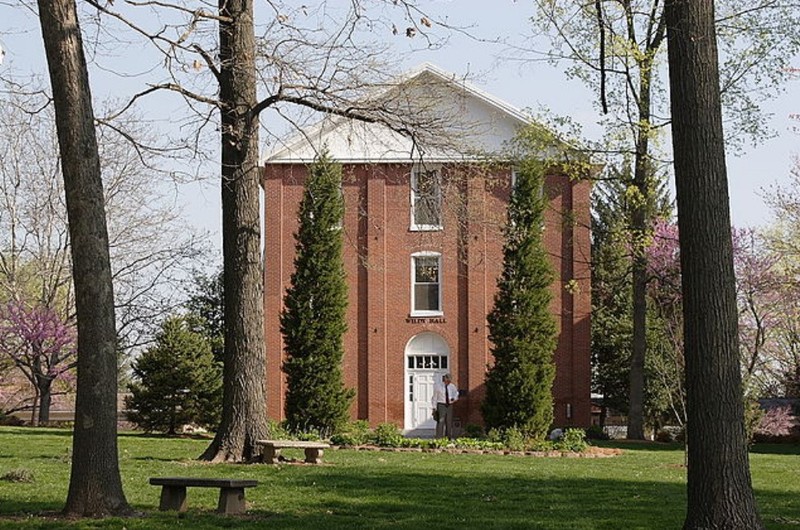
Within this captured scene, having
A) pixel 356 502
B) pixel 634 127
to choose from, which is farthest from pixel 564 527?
pixel 634 127

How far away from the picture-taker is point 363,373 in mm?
37938

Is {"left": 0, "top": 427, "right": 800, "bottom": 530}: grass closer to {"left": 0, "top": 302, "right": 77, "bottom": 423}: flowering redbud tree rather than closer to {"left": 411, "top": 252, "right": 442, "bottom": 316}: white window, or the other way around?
{"left": 411, "top": 252, "right": 442, "bottom": 316}: white window

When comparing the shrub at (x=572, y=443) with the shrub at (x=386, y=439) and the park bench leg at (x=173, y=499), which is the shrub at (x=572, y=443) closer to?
the shrub at (x=386, y=439)

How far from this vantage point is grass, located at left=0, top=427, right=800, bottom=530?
11.5m

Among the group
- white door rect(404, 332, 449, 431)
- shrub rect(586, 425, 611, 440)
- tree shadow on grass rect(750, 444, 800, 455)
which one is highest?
white door rect(404, 332, 449, 431)

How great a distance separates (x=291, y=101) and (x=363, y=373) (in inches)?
816

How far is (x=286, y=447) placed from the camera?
→ 17.7 metres

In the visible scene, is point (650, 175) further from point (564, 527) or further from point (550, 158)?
point (564, 527)

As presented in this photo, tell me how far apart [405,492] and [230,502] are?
2998 mm

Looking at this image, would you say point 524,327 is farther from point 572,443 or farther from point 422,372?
point 572,443

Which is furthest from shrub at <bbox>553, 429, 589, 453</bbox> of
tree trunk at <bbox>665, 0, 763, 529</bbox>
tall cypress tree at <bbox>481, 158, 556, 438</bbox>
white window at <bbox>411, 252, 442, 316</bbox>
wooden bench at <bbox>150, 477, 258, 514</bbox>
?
tree trunk at <bbox>665, 0, 763, 529</bbox>

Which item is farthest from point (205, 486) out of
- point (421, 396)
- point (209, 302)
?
point (209, 302)

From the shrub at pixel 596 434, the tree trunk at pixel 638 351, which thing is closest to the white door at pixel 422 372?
the shrub at pixel 596 434

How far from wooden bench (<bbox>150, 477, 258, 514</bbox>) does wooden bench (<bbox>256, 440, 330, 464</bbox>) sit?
5496 millimetres
